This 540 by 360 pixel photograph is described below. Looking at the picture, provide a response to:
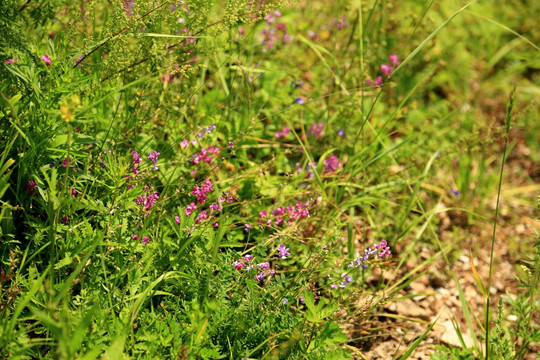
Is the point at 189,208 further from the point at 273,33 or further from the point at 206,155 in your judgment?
the point at 273,33

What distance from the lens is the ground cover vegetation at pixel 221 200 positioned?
185cm

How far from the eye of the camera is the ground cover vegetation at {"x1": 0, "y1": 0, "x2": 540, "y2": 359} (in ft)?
6.07

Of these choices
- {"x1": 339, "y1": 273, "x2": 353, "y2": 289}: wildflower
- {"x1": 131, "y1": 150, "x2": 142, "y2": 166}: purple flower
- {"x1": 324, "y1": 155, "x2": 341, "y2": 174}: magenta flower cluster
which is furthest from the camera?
{"x1": 324, "y1": 155, "x2": 341, "y2": 174}: magenta flower cluster

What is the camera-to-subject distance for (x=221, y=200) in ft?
7.63

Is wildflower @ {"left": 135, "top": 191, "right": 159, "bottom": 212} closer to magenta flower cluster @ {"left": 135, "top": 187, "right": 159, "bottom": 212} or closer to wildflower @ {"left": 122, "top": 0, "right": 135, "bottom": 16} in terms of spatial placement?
magenta flower cluster @ {"left": 135, "top": 187, "right": 159, "bottom": 212}

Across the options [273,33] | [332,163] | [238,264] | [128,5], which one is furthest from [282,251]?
[273,33]

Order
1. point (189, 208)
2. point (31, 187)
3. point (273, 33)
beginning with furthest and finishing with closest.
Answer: point (273, 33), point (189, 208), point (31, 187)

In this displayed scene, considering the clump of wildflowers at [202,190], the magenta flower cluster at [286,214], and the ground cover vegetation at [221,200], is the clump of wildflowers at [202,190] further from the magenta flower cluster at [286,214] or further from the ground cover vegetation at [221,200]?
the magenta flower cluster at [286,214]

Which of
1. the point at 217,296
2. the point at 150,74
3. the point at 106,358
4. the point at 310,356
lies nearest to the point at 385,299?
the point at 310,356

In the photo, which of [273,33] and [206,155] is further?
[273,33]

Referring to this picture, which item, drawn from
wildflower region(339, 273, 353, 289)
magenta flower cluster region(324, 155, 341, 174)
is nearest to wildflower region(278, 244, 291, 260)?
wildflower region(339, 273, 353, 289)

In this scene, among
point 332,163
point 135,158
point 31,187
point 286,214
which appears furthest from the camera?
point 332,163

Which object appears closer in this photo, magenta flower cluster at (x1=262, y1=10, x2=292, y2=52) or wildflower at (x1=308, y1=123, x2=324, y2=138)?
wildflower at (x1=308, y1=123, x2=324, y2=138)

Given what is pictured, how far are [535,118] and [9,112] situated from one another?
13.0 feet
